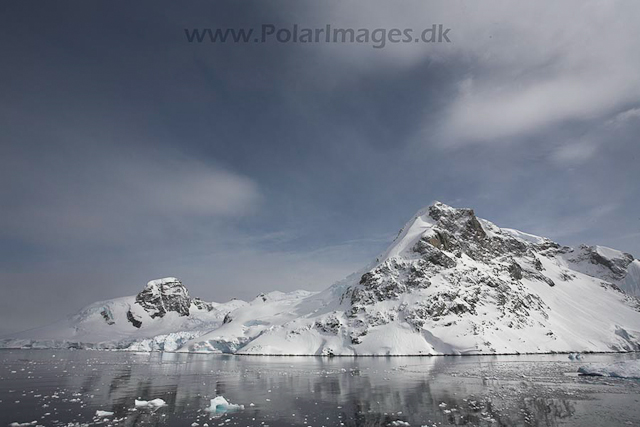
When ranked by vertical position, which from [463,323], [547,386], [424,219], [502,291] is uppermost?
[424,219]

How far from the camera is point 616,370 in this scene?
1827 inches

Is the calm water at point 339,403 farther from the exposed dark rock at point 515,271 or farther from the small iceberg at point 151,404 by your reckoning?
the exposed dark rock at point 515,271

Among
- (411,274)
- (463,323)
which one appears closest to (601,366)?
(463,323)

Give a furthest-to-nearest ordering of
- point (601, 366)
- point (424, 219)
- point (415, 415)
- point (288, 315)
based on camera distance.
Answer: point (424, 219), point (288, 315), point (601, 366), point (415, 415)

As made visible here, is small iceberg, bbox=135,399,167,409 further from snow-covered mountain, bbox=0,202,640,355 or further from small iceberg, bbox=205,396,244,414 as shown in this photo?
snow-covered mountain, bbox=0,202,640,355

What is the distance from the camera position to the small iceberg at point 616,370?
44656 mm

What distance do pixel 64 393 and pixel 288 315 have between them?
153857 millimetres

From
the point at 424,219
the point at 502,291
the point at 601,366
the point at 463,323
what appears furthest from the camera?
the point at 424,219

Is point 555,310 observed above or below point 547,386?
above

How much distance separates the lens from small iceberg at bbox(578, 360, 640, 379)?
44656 millimetres

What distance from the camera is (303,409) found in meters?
25.8

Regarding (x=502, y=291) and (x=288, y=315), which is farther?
(x=288, y=315)

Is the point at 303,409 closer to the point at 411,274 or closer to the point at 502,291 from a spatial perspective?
the point at 411,274

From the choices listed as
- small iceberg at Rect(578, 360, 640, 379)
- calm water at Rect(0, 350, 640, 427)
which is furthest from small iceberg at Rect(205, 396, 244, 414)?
small iceberg at Rect(578, 360, 640, 379)
